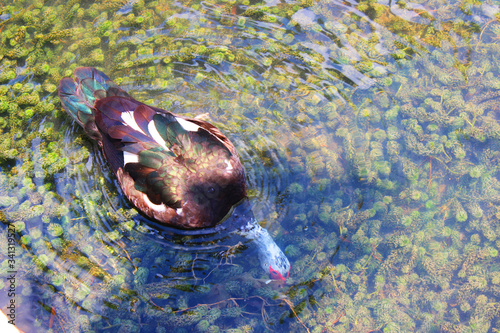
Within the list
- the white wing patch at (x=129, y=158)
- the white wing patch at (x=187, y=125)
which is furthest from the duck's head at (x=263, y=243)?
the white wing patch at (x=129, y=158)

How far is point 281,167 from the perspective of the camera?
170 inches

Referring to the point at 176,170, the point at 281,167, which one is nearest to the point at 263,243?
the point at 281,167

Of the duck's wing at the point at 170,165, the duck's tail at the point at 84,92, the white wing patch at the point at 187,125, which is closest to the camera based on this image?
the duck's wing at the point at 170,165

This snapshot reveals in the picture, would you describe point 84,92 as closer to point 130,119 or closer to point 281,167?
point 130,119

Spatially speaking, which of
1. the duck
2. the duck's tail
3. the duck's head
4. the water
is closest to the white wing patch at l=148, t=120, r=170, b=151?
the duck

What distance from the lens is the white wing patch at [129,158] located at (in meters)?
3.75

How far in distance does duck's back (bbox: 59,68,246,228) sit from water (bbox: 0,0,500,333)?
0.35 m

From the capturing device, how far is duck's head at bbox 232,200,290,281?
12.4ft

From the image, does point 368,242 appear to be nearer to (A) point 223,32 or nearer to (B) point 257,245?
(B) point 257,245

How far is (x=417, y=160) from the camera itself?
4453 millimetres

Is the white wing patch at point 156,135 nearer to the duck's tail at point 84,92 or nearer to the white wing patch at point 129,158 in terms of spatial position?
the white wing patch at point 129,158

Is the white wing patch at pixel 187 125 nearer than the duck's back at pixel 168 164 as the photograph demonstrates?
No

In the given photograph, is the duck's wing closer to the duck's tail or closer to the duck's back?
the duck's back

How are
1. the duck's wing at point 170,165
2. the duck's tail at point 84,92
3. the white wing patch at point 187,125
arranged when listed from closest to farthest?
1. the duck's wing at point 170,165
2. the white wing patch at point 187,125
3. the duck's tail at point 84,92
